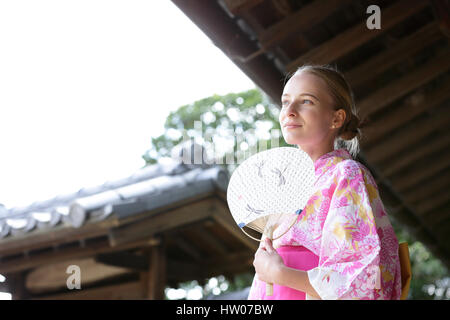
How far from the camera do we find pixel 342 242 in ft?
4.84

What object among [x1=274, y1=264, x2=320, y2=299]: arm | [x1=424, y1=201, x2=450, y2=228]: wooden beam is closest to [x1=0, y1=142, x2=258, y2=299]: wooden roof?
[x1=424, y1=201, x2=450, y2=228]: wooden beam

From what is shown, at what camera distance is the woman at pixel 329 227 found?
1446 mm

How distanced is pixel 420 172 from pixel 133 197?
2.92m

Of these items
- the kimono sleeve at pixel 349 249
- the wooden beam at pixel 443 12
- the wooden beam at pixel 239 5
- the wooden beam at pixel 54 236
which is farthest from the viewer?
the wooden beam at pixel 54 236

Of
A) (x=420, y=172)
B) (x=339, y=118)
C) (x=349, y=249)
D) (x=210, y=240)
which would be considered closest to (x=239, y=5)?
(x=339, y=118)

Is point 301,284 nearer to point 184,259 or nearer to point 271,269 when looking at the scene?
point 271,269

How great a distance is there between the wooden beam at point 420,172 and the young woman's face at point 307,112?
399 cm

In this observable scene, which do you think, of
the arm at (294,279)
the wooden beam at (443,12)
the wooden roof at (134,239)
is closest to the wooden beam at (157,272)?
the wooden roof at (134,239)

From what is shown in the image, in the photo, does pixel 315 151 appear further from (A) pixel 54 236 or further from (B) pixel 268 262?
(A) pixel 54 236

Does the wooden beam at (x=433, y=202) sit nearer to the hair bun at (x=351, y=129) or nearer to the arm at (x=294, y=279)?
the hair bun at (x=351, y=129)

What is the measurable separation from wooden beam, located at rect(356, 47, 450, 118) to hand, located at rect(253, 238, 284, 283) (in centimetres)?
291

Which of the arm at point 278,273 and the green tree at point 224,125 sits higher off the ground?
the green tree at point 224,125

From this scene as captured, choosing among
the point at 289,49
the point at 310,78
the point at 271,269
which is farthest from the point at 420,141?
the point at 271,269
